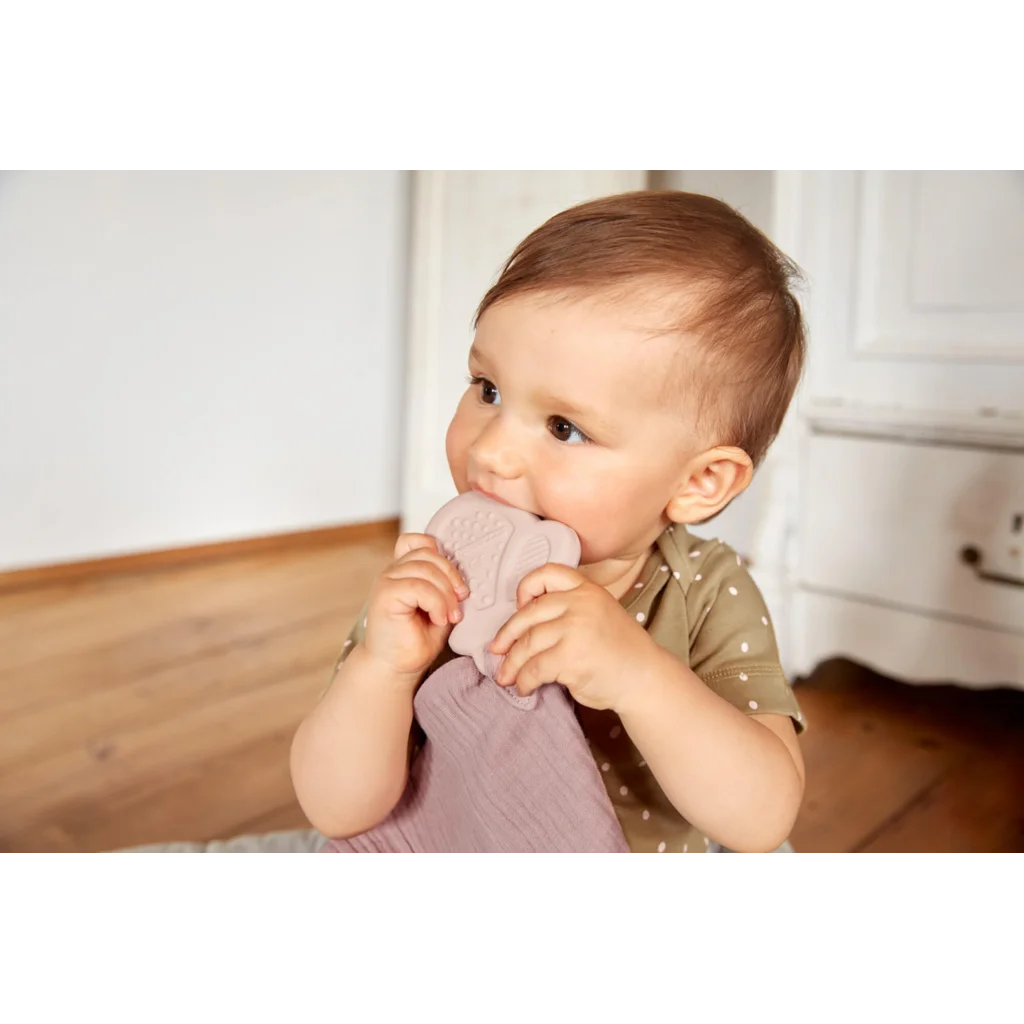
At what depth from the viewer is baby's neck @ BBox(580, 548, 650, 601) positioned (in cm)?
51

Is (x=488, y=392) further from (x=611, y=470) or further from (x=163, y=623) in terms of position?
(x=163, y=623)

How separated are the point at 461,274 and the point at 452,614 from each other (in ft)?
1.35

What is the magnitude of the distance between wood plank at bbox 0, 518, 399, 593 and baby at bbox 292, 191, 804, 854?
767mm

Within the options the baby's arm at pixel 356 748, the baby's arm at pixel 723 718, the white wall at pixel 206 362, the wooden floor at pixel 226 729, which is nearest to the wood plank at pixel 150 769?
the wooden floor at pixel 226 729

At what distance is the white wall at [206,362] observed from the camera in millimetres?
1019

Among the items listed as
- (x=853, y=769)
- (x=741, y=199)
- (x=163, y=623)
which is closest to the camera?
(x=853, y=769)

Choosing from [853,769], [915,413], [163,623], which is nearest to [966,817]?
[853,769]

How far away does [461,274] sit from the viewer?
75cm

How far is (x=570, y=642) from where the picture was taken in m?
0.39

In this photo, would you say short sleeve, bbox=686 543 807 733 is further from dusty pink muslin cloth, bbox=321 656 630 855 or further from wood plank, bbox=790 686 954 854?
wood plank, bbox=790 686 954 854

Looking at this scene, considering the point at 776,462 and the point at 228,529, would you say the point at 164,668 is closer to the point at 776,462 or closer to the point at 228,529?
the point at 228,529

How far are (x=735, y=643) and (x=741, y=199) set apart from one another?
668mm

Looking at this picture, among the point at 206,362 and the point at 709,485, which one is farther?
the point at 206,362
